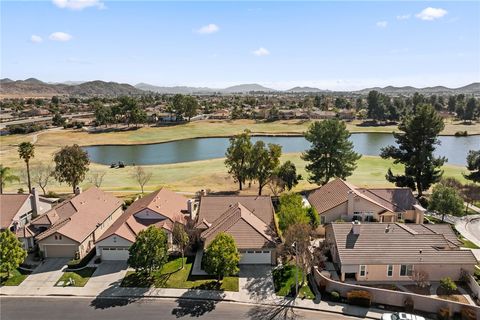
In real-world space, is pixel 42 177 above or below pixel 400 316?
above

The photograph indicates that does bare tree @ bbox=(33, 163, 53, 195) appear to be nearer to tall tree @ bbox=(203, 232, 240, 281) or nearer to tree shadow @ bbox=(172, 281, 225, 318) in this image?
tree shadow @ bbox=(172, 281, 225, 318)

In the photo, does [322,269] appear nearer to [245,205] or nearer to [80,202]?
[245,205]

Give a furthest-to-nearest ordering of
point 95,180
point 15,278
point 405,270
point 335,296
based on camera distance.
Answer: point 95,180 → point 15,278 → point 405,270 → point 335,296

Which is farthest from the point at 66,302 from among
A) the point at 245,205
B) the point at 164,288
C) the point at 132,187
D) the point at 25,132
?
the point at 25,132

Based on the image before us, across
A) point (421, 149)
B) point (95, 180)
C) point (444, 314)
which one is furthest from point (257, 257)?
point (95, 180)

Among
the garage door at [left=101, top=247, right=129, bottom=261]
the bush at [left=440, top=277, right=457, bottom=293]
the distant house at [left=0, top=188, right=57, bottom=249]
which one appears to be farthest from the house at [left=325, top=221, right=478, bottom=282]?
the distant house at [left=0, top=188, right=57, bottom=249]

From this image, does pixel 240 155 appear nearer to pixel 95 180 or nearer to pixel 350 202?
pixel 350 202
